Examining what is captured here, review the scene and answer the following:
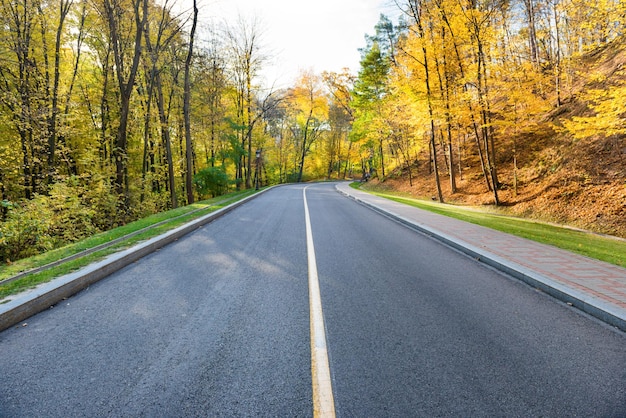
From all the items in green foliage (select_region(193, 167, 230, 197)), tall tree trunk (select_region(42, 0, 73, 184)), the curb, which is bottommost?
the curb

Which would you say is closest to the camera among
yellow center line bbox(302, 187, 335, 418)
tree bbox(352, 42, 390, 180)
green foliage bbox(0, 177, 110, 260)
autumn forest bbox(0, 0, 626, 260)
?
yellow center line bbox(302, 187, 335, 418)

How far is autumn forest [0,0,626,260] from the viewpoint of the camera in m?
11.0

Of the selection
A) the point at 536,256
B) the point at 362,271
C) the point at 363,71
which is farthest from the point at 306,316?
the point at 363,71

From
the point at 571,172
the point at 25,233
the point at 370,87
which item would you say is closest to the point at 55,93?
the point at 25,233

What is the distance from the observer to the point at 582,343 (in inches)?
120

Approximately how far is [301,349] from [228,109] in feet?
94.4

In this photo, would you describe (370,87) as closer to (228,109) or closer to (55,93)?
(228,109)

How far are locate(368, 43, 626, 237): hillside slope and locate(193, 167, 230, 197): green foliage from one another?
1677 centimetres

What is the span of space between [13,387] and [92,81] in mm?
20610

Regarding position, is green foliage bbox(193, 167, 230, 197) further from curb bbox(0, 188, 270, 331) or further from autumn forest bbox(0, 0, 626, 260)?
curb bbox(0, 188, 270, 331)

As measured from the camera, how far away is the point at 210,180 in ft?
74.3

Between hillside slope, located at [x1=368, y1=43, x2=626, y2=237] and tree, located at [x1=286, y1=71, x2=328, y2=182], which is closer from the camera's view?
hillside slope, located at [x1=368, y1=43, x2=626, y2=237]

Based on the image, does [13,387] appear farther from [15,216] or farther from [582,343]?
[15,216]

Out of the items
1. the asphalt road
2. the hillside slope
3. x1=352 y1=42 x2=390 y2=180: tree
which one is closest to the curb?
the asphalt road
